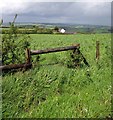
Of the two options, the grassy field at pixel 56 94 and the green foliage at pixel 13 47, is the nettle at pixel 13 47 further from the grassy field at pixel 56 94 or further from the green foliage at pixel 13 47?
the grassy field at pixel 56 94

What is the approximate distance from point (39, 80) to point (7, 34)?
2632 millimetres

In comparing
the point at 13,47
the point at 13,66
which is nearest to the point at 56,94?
the point at 13,66

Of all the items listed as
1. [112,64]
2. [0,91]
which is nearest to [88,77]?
[112,64]

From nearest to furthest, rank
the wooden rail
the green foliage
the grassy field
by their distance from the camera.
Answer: the grassy field
the wooden rail
the green foliage

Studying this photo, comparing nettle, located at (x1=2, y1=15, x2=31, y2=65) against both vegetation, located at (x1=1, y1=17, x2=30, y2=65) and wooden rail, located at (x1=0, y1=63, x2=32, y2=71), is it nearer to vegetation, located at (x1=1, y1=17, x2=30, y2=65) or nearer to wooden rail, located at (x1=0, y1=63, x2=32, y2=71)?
vegetation, located at (x1=1, y1=17, x2=30, y2=65)

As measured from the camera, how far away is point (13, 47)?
38.2ft

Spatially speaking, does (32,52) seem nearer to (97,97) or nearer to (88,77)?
(88,77)

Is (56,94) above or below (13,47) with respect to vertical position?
below

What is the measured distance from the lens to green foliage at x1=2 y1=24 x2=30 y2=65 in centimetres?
1134

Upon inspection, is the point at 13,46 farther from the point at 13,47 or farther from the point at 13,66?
the point at 13,66

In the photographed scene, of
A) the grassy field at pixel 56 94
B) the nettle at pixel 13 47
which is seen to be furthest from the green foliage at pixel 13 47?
the grassy field at pixel 56 94

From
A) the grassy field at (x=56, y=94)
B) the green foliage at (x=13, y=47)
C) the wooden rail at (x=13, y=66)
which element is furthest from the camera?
the green foliage at (x=13, y=47)

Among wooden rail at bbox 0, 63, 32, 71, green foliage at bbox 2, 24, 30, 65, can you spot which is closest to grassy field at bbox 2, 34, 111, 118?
wooden rail at bbox 0, 63, 32, 71

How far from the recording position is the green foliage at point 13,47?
37.2 feet
